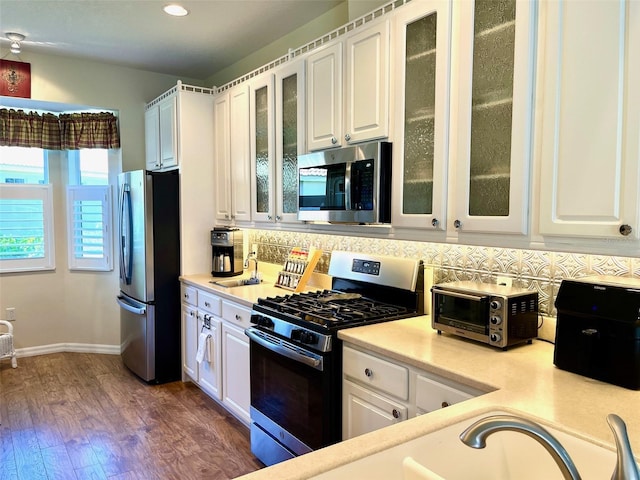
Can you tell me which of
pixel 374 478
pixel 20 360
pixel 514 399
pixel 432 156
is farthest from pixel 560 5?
pixel 20 360

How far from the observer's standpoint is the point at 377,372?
1886mm

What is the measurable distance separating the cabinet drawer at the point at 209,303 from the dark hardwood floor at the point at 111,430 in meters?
0.73

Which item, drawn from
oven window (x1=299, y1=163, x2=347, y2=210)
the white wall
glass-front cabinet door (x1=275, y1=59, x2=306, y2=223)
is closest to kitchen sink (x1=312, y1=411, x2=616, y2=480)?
oven window (x1=299, y1=163, x2=347, y2=210)

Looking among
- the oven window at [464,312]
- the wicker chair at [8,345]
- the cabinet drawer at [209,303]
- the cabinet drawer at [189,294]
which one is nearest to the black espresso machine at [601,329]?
the oven window at [464,312]

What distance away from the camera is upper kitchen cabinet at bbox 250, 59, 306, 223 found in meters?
2.96

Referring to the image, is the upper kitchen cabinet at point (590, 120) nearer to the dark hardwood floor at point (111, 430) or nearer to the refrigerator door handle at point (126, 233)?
the dark hardwood floor at point (111, 430)

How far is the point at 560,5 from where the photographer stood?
156cm

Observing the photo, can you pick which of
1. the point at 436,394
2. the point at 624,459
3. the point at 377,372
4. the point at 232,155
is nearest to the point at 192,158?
the point at 232,155

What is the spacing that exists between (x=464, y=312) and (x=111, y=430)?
8.29ft

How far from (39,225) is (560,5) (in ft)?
15.7

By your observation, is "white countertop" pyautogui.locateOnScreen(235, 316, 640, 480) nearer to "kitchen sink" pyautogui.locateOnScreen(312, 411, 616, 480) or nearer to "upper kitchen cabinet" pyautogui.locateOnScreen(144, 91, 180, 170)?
"kitchen sink" pyautogui.locateOnScreen(312, 411, 616, 480)

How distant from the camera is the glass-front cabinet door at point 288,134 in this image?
113 inches

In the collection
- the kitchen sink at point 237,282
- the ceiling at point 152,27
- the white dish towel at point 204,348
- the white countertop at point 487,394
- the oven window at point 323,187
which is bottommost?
the white dish towel at point 204,348

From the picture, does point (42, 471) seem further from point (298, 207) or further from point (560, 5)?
point (560, 5)
